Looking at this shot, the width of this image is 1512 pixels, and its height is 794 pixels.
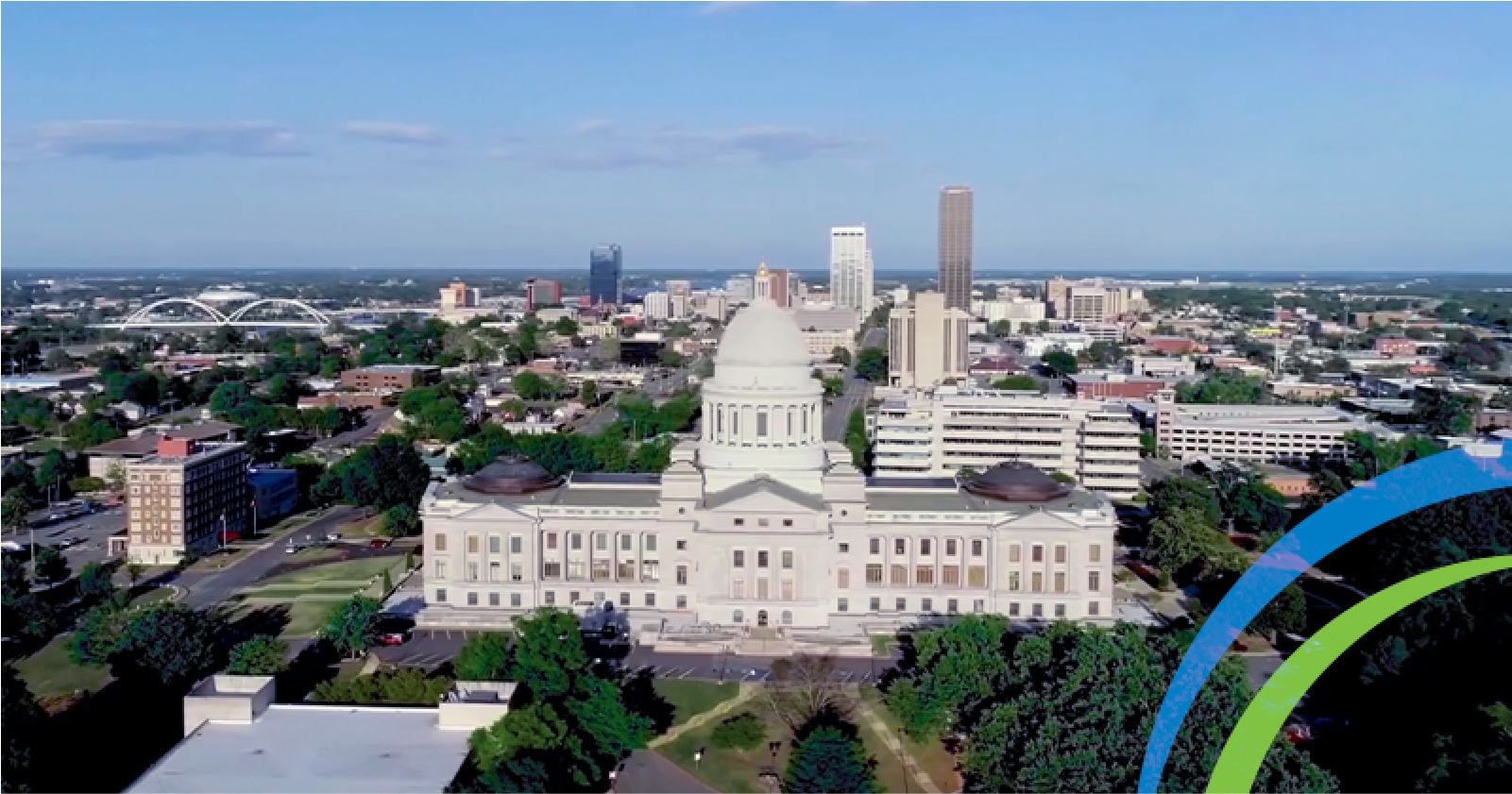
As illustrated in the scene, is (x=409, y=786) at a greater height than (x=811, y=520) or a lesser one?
lesser

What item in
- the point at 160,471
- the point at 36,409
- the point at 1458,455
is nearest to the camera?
the point at 160,471

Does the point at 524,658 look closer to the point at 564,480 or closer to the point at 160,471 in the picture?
the point at 564,480

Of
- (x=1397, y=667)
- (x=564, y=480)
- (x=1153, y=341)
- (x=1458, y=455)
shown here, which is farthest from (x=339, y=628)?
(x=1153, y=341)

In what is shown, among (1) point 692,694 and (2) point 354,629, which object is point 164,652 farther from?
(1) point 692,694

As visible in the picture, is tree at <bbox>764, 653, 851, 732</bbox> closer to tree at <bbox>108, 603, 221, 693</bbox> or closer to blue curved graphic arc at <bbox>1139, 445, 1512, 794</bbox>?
blue curved graphic arc at <bbox>1139, 445, 1512, 794</bbox>

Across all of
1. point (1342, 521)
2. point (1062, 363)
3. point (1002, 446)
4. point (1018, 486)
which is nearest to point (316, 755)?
point (1018, 486)

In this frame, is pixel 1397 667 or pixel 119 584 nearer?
pixel 1397 667

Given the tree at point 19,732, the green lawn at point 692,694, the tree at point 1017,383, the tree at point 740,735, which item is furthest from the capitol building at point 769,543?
the tree at point 1017,383
